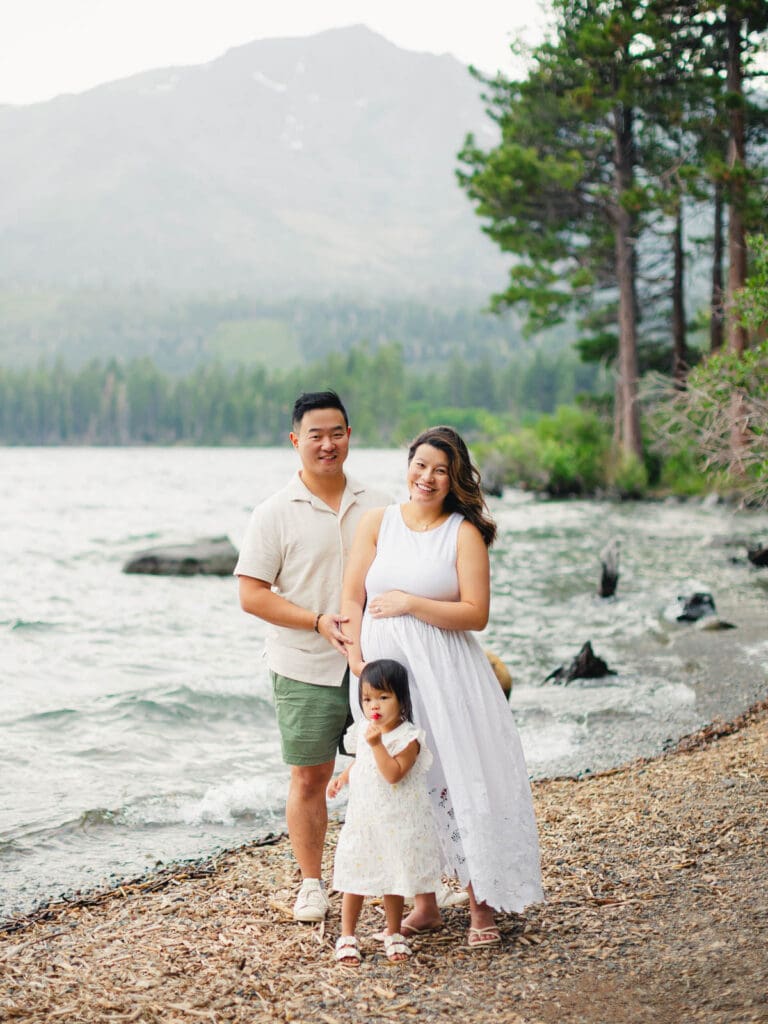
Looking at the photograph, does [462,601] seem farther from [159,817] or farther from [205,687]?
[205,687]

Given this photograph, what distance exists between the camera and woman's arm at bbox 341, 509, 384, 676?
4461 millimetres

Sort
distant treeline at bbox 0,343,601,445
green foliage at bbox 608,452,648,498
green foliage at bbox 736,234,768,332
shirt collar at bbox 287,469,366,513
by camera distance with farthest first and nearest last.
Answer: distant treeline at bbox 0,343,601,445 < green foliage at bbox 608,452,648,498 < green foliage at bbox 736,234,768,332 < shirt collar at bbox 287,469,366,513

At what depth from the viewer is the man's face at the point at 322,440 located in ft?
15.5

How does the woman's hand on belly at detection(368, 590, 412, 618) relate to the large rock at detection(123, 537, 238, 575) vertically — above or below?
above

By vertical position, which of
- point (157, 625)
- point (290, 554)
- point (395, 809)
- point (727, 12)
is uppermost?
point (727, 12)

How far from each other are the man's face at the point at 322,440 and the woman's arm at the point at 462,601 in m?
0.72

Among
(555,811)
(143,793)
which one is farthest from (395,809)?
(143,793)

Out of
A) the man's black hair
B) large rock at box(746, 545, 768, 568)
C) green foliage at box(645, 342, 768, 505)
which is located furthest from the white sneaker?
large rock at box(746, 545, 768, 568)

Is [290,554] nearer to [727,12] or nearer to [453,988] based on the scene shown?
[453,988]

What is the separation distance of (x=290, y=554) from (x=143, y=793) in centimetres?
407

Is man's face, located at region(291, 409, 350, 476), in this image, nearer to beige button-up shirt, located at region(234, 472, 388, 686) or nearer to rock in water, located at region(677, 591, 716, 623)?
beige button-up shirt, located at region(234, 472, 388, 686)

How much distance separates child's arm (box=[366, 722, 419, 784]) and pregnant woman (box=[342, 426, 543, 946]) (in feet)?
0.55

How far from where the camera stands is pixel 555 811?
6348 millimetres

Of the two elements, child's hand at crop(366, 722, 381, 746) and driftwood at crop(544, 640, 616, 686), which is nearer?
child's hand at crop(366, 722, 381, 746)
